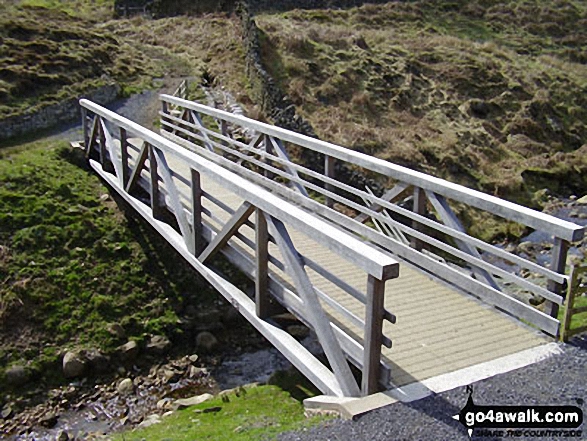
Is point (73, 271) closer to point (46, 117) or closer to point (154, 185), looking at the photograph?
point (154, 185)

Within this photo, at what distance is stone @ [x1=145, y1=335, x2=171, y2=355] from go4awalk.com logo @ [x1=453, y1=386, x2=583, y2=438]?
619cm

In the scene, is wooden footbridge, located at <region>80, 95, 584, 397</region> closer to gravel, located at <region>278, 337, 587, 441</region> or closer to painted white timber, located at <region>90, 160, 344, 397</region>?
painted white timber, located at <region>90, 160, 344, 397</region>

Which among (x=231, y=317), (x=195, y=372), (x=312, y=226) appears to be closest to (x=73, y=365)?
(x=195, y=372)

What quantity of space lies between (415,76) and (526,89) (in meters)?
4.83

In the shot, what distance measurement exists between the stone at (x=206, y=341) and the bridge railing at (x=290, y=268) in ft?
6.76

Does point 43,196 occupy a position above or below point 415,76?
below

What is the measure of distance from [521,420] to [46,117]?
15.0 m

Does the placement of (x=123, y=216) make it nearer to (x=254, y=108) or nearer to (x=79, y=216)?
(x=79, y=216)

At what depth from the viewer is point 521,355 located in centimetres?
489

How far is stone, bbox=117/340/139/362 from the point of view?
8.99 meters

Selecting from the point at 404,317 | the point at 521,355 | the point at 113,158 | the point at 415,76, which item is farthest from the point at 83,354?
the point at 415,76

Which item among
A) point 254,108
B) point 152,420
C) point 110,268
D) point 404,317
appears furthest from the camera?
point 254,108

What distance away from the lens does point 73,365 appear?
28.2 ft

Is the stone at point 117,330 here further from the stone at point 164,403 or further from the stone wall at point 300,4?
the stone wall at point 300,4
